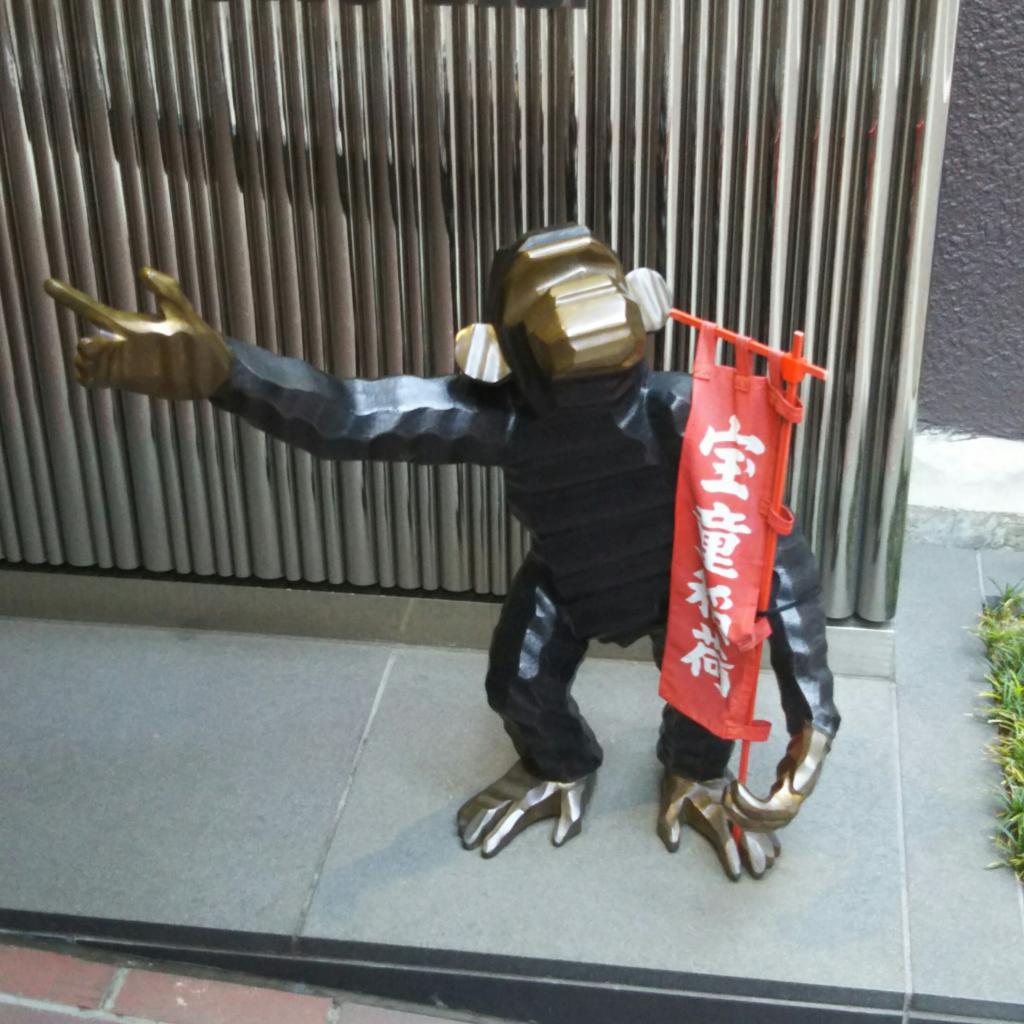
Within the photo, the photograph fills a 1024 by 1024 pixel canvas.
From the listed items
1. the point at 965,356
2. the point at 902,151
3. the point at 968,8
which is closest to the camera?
the point at 902,151

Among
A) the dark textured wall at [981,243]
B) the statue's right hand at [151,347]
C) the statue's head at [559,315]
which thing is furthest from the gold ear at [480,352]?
the dark textured wall at [981,243]

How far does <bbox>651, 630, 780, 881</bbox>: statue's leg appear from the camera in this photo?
7.23ft

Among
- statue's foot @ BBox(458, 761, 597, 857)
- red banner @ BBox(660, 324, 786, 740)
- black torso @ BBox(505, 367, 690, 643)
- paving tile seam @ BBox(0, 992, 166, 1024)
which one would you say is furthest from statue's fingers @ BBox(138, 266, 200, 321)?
paving tile seam @ BBox(0, 992, 166, 1024)

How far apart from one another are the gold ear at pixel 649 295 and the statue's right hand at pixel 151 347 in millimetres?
583

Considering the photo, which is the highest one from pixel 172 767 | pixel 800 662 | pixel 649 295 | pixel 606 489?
pixel 649 295

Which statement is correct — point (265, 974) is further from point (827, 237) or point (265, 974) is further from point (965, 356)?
A: point (965, 356)

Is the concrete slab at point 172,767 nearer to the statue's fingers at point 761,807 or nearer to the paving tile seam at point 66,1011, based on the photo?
the paving tile seam at point 66,1011

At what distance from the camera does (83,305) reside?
1602 millimetres

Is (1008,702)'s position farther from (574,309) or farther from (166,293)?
(166,293)

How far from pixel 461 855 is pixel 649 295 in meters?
1.02

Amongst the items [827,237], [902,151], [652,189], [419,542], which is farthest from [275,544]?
[902,151]

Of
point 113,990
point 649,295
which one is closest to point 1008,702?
point 649,295

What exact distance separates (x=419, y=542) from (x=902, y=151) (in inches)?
49.0

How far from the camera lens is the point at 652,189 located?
2.40 metres
